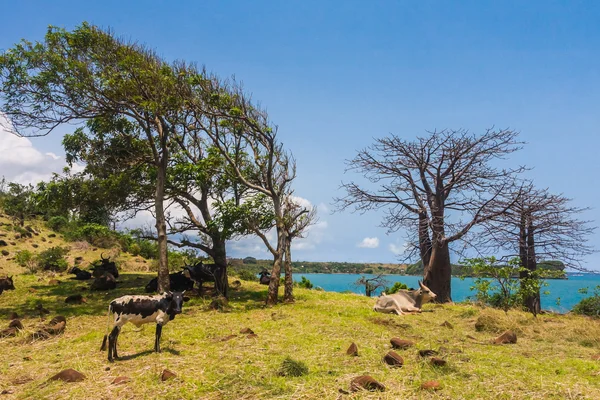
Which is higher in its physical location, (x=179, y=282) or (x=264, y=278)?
(x=179, y=282)

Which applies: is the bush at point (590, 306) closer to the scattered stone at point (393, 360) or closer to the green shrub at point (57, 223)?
the scattered stone at point (393, 360)

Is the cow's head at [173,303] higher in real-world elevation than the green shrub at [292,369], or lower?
higher

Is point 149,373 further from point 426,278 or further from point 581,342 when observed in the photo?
point 426,278

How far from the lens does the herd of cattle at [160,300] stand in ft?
28.7

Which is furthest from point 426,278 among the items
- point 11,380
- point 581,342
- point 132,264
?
point 132,264

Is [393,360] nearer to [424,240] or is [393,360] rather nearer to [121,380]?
[121,380]

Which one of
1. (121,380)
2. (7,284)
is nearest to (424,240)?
(121,380)

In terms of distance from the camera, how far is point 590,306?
766 inches

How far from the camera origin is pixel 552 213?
21078 mm

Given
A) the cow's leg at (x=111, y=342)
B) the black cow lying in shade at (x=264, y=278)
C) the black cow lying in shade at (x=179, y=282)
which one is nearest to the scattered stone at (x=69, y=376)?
the cow's leg at (x=111, y=342)

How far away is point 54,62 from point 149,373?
12.9 m

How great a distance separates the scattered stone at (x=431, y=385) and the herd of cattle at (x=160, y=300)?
17.5ft

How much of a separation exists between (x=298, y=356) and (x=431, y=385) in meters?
3.11

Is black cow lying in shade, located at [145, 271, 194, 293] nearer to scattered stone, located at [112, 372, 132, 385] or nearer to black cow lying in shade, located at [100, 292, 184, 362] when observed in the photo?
black cow lying in shade, located at [100, 292, 184, 362]
